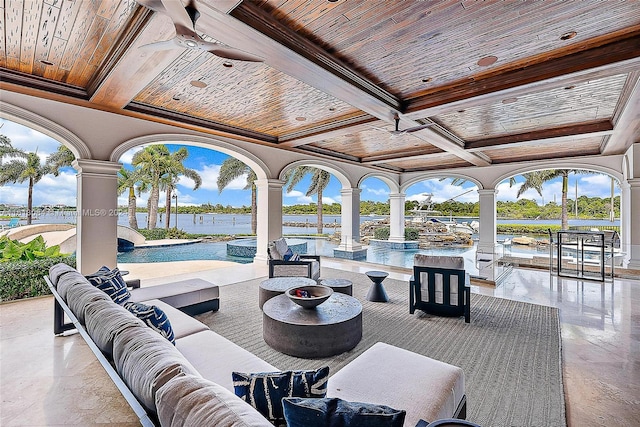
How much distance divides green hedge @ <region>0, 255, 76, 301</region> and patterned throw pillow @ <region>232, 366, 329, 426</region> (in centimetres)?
526

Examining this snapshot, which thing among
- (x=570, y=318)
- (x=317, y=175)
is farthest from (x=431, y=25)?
(x=317, y=175)

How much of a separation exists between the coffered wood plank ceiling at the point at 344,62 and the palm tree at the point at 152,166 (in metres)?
11.6

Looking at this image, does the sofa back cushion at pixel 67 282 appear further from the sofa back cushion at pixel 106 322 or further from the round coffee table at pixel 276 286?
the round coffee table at pixel 276 286

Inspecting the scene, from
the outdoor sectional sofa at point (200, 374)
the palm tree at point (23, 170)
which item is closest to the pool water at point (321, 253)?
the outdoor sectional sofa at point (200, 374)

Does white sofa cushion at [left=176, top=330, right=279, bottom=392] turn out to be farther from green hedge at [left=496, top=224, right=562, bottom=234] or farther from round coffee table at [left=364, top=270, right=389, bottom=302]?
green hedge at [left=496, top=224, right=562, bottom=234]

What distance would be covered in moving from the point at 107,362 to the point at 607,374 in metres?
3.91

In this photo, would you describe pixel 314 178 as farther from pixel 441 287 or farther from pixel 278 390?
pixel 278 390

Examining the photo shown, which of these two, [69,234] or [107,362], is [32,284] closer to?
[107,362]

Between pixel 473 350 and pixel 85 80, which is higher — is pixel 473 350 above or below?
below

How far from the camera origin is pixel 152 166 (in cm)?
1563

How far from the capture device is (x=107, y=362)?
59.2 inches

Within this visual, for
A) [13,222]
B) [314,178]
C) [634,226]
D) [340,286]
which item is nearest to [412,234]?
[314,178]

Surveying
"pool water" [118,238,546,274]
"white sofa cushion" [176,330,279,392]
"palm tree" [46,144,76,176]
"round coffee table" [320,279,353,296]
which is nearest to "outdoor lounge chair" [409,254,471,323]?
"round coffee table" [320,279,353,296]

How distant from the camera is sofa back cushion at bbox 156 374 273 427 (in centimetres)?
86
